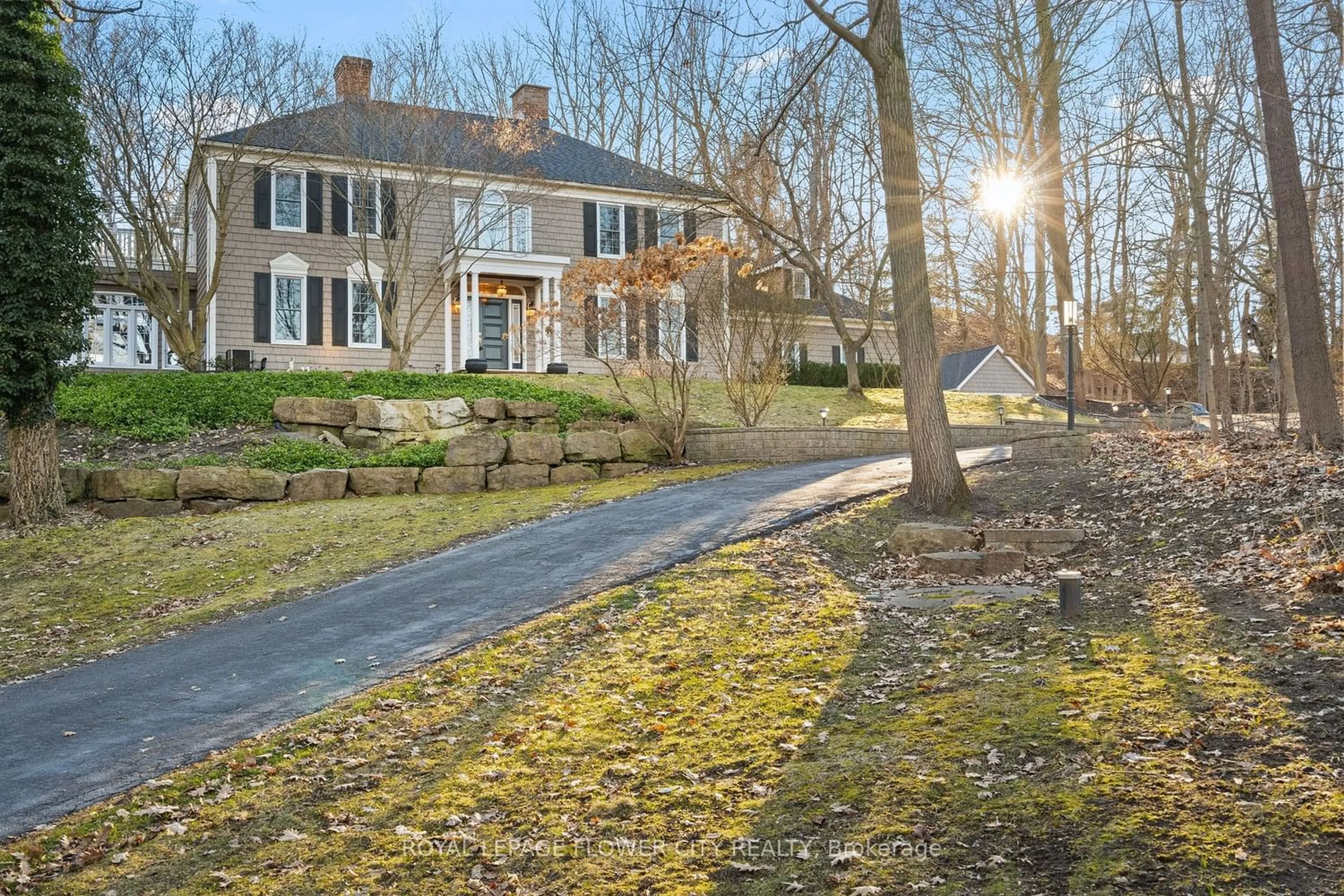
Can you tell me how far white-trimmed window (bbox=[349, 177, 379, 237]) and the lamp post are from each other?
45.9 ft

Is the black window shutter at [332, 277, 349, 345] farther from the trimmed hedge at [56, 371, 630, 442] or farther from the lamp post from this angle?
the lamp post

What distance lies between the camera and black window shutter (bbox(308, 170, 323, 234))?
22.7 metres

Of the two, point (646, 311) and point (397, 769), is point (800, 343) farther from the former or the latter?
point (397, 769)

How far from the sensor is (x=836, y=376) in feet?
84.4

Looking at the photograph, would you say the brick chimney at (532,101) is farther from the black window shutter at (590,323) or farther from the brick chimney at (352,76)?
the black window shutter at (590,323)

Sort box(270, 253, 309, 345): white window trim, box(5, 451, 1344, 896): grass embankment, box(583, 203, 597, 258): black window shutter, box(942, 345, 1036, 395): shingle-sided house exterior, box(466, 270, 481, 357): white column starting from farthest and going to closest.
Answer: box(942, 345, 1036, 395): shingle-sided house exterior → box(583, 203, 597, 258): black window shutter → box(466, 270, 481, 357): white column → box(270, 253, 309, 345): white window trim → box(5, 451, 1344, 896): grass embankment

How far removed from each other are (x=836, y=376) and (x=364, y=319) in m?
11.6

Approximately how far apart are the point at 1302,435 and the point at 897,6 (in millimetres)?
5999

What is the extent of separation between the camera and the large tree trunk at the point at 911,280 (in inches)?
425

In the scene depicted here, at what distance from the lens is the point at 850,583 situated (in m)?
8.33

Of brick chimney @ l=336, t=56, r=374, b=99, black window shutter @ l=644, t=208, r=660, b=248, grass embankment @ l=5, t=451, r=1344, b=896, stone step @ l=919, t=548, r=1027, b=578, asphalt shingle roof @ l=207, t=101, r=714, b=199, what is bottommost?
grass embankment @ l=5, t=451, r=1344, b=896

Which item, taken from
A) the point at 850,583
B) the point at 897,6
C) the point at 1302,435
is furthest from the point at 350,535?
the point at 1302,435

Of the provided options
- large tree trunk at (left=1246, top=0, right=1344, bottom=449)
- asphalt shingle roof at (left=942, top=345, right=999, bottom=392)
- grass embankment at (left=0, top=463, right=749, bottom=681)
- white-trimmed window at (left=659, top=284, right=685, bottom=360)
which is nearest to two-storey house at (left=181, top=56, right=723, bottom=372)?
white-trimmed window at (left=659, top=284, right=685, bottom=360)

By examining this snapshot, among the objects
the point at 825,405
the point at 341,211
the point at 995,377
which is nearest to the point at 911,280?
the point at 825,405
